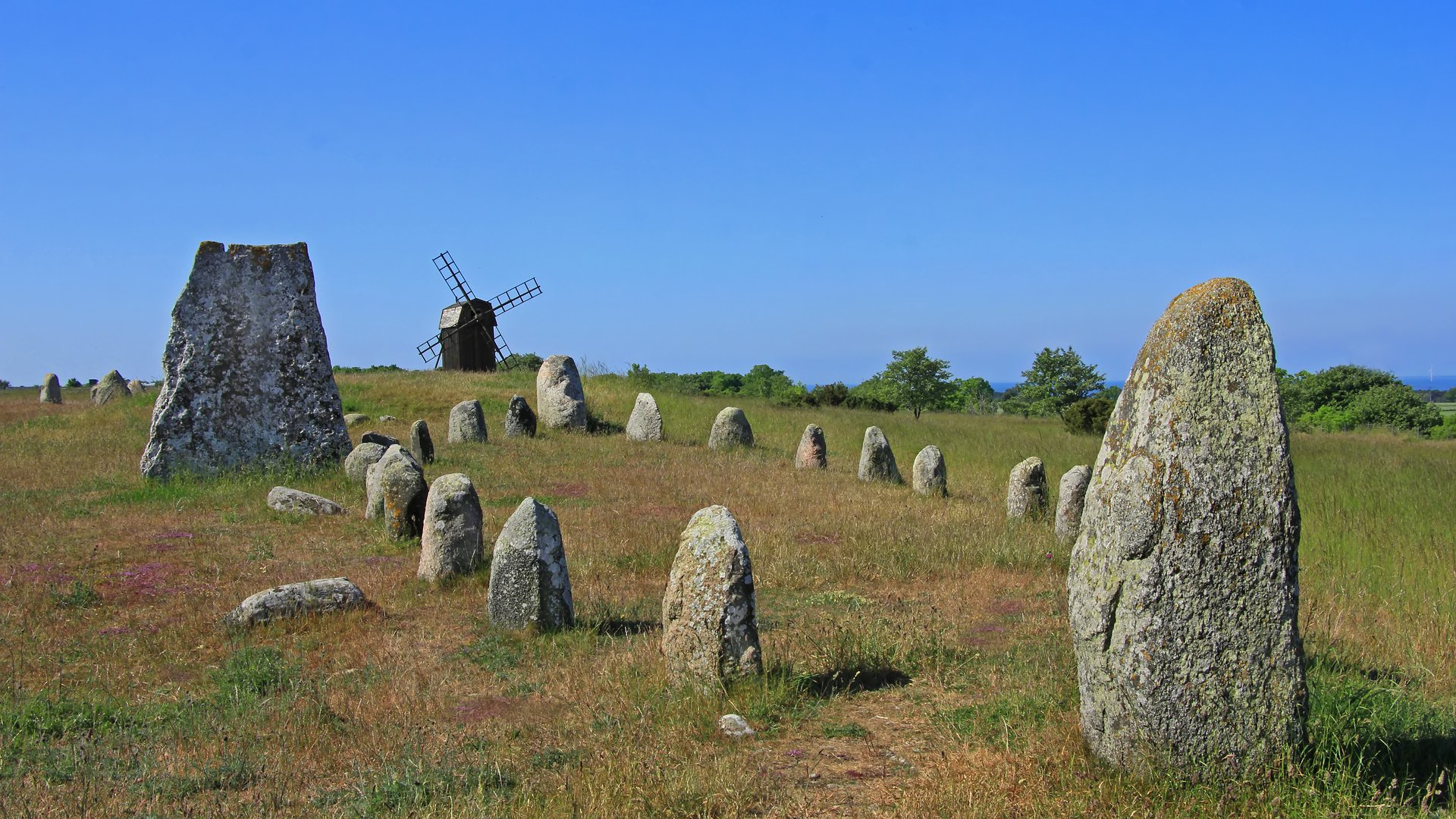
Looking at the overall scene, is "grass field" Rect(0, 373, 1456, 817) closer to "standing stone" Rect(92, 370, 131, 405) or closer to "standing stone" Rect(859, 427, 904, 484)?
"standing stone" Rect(859, 427, 904, 484)

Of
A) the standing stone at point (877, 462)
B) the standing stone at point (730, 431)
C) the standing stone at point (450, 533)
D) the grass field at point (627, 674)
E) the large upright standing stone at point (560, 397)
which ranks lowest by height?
the grass field at point (627, 674)

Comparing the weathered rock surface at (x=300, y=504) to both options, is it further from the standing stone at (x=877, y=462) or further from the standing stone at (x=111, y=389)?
the standing stone at (x=111, y=389)

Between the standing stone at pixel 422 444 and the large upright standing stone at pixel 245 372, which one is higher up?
the large upright standing stone at pixel 245 372

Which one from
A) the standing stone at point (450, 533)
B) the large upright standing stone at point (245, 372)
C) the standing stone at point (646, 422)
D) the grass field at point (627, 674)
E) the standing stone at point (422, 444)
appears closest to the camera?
the grass field at point (627, 674)

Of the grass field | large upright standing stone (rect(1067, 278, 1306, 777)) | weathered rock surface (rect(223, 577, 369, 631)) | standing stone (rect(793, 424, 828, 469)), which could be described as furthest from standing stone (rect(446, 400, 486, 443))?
large upright standing stone (rect(1067, 278, 1306, 777))

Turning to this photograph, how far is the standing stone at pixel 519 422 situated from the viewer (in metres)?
25.4

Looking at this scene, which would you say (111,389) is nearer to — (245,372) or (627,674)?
(245,372)

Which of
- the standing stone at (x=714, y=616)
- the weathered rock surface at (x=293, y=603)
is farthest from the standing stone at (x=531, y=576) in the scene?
the standing stone at (x=714, y=616)

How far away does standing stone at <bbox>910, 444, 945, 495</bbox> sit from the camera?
18.8 meters

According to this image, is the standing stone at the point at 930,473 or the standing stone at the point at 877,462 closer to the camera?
the standing stone at the point at 930,473

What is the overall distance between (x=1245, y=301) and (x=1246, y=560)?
1.39 metres

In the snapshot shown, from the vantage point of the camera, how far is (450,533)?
36.0 ft

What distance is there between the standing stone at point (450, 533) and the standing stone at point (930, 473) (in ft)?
32.1

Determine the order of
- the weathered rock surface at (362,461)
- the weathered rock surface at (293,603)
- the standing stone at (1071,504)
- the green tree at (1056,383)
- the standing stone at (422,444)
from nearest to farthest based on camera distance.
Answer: the weathered rock surface at (293,603) → the standing stone at (1071,504) → the weathered rock surface at (362,461) → the standing stone at (422,444) → the green tree at (1056,383)
